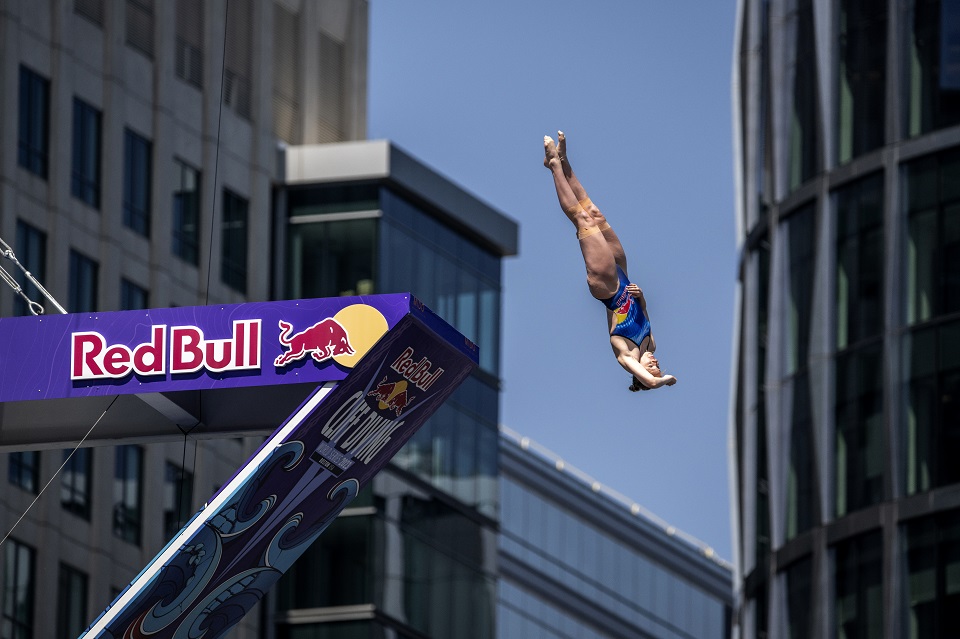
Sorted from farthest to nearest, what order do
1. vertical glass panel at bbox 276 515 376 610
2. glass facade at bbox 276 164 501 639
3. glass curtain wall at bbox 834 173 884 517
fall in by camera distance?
glass facade at bbox 276 164 501 639 → vertical glass panel at bbox 276 515 376 610 → glass curtain wall at bbox 834 173 884 517

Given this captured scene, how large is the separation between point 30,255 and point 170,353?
34346 mm

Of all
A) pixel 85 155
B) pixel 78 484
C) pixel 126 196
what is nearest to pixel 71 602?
pixel 78 484

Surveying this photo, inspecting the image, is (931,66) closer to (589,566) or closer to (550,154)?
(550,154)

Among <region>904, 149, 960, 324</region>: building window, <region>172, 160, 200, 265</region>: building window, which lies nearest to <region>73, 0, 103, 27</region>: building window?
<region>172, 160, 200, 265</region>: building window

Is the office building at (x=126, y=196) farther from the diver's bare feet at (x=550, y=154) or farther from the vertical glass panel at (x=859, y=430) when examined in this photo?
the diver's bare feet at (x=550, y=154)

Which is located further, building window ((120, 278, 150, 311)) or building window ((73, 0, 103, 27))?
building window ((120, 278, 150, 311))

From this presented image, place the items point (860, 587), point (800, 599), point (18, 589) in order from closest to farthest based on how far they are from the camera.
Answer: point (860, 587)
point (800, 599)
point (18, 589)

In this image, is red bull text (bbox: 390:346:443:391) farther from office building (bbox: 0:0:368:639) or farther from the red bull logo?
office building (bbox: 0:0:368:639)

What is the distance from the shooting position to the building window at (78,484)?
201ft

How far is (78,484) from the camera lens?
61781 mm

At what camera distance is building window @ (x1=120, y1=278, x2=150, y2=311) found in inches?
2564

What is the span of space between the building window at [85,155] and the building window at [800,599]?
2018cm

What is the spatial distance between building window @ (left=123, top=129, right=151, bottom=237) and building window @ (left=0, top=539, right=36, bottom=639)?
10270 mm

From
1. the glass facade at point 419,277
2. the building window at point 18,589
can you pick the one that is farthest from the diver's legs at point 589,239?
the glass facade at point 419,277
